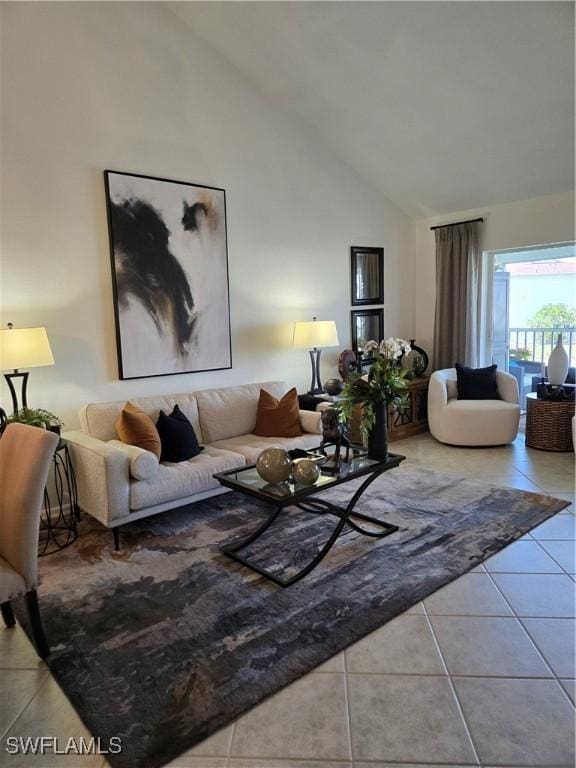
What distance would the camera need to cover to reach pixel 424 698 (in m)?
1.80

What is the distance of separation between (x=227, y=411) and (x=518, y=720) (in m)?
2.95

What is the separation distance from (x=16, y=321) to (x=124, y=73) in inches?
81.7

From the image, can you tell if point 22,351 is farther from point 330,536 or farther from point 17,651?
point 330,536

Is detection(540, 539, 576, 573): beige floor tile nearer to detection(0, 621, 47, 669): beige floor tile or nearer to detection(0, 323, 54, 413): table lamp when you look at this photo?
detection(0, 621, 47, 669): beige floor tile

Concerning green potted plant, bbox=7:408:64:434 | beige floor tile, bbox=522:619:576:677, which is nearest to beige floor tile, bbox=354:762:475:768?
beige floor tile, bbox=522:619:576:677

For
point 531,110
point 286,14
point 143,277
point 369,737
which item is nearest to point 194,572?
point 369,737

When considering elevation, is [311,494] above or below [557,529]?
above

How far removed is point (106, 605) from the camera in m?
2.44

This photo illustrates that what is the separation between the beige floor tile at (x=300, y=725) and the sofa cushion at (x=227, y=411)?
241 cm

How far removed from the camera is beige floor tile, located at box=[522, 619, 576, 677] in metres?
1.94

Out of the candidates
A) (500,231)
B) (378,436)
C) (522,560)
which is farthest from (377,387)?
(500,231)

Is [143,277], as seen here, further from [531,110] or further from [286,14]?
[531,110]

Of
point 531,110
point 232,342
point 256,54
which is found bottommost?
point 232,342

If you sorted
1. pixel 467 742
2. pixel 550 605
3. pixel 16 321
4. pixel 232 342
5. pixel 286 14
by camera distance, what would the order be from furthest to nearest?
pixel 232 342
pixel 286 14
pixel 16 321
pixel 550 605
pixel 467 742
